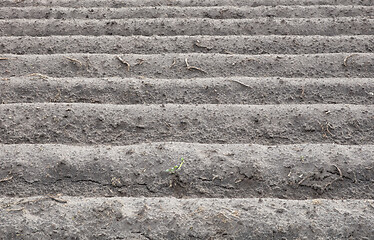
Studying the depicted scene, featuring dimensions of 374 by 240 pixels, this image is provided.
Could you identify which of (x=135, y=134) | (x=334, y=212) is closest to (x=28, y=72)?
(x=135, y=134)

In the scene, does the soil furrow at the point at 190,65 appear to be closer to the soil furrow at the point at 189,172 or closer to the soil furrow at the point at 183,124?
the soil furrow at the point at 183,124

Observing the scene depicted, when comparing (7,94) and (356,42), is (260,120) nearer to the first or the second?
(356,42)

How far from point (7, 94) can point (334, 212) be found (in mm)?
3018

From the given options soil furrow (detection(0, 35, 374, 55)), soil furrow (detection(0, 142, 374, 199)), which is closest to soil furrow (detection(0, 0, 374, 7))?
soil furrow (detection(0, 35, 374, 55))

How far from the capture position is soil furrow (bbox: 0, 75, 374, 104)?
3.85 metres

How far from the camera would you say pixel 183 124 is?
3.55 meters

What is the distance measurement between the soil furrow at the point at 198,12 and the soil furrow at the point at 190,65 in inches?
42.9

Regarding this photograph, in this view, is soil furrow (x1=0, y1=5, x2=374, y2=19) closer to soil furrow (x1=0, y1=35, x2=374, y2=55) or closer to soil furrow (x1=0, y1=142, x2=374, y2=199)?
soil furrow (x1=0, y1=35, x2=374, y2=55)

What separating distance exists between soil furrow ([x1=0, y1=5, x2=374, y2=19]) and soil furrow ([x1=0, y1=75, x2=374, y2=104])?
156 centimetres

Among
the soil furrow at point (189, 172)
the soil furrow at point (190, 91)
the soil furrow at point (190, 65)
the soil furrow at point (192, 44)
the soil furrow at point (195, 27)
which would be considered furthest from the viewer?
the soil furrow at point (195, 27)

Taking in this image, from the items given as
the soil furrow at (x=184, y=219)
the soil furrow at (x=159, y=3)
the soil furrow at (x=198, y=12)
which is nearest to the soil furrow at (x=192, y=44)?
the soil furrow at (x=198, y=12)

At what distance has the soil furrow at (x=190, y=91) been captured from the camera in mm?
3850

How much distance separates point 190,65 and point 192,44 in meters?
0.44

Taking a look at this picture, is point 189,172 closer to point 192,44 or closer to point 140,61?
point 140,61
